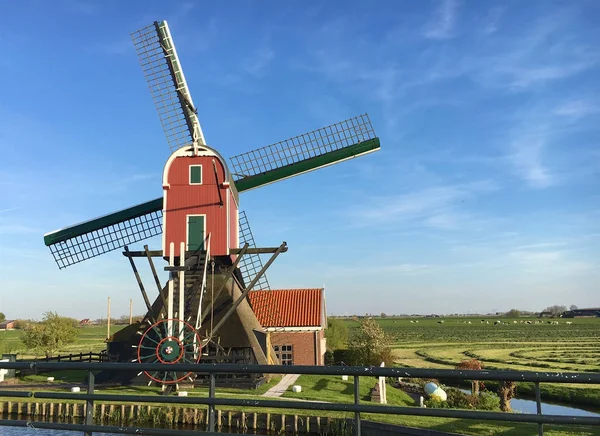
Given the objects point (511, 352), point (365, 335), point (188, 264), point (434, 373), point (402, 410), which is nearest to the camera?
point (434, 373)

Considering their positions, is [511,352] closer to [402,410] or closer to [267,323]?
[267,323]

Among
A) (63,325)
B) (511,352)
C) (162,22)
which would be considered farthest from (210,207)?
(511,352)

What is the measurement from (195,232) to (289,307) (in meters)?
12.6

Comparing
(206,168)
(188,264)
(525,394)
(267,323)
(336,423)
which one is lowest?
(525,394)

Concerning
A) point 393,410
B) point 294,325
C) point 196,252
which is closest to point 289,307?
point 294,325

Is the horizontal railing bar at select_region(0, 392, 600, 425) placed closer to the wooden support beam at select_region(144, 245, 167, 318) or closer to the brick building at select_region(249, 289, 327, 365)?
the wooden support beam at select_region(144, 245, 167, 318)

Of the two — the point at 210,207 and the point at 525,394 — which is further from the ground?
the point at 210,207

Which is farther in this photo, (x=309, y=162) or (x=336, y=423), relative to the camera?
(x=309, y=162)

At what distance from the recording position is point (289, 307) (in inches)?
1374

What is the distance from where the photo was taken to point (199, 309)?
2250 centimetres

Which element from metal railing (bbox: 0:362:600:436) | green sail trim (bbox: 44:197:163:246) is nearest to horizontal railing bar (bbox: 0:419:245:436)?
metal railing (bbox: 0:362:600:436)

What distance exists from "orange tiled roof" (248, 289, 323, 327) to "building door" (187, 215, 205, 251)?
9898 millimetres

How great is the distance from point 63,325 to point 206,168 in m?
19.1

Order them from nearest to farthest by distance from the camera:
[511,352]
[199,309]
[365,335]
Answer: [199,309] < [365,335] < [511,352]
